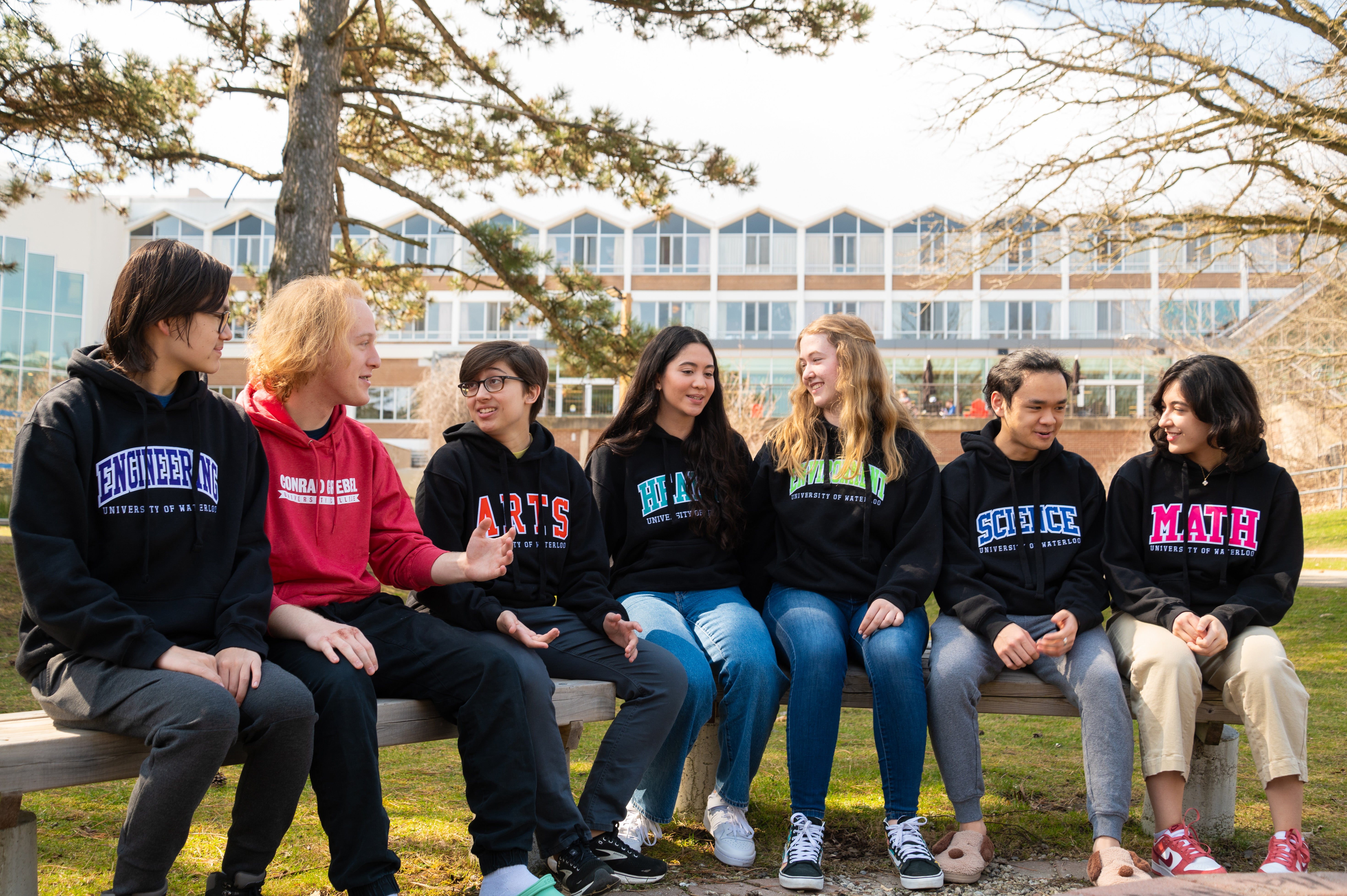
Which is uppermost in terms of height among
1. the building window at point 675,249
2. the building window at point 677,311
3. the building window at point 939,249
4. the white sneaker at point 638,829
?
the building window at point 675,249

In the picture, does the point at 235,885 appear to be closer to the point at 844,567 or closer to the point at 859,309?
the point at 844,567

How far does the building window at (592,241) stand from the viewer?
43625mm

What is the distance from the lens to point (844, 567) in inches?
146

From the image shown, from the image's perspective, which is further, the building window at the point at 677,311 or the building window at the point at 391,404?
the building window at the point at 391,404

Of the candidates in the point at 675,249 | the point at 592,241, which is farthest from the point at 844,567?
the point at 592,241

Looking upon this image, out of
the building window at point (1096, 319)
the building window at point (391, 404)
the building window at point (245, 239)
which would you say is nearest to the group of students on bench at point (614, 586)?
the building window at point (1096, 319)

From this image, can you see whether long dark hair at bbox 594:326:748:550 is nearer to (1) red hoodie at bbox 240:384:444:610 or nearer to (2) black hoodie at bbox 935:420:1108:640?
(2) black hoodie at bbox 935:420:1108:640

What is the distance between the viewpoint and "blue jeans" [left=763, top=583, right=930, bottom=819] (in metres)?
3.22

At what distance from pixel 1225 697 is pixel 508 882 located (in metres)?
2.20

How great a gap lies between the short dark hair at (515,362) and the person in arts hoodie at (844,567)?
2.89 feet

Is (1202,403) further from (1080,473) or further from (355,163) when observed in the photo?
(355,163)

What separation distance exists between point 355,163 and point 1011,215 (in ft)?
18.6

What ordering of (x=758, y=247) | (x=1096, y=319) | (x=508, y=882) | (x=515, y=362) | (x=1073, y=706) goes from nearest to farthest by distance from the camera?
(x=508, y=882), (x=1073, y=706), (x=515, y=362), (x=1096, y=319), (x=758, y=247)

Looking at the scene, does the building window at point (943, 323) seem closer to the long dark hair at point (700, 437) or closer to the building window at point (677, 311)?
the building window at point (677, 311)
